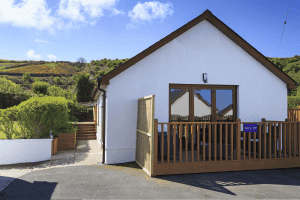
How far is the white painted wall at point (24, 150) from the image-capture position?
7770 mm

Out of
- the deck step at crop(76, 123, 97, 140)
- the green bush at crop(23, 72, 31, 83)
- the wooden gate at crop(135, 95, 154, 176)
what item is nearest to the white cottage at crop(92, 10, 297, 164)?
the wooden gate at crop(135, 95, 154, 176)

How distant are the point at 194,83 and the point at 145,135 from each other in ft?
9.08

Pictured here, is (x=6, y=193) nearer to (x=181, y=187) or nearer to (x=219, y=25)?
(x=181, y=187)

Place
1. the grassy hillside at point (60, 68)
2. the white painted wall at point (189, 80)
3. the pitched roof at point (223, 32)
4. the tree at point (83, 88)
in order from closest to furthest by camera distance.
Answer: the pitched roof at point (223, 32) < the white painted wall at point (189, 80) < the tree at point (83, 88) < the grassy hillside at point (60, 68)

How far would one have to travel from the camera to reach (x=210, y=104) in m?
8.19

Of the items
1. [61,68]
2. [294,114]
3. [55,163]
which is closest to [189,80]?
[55,163]

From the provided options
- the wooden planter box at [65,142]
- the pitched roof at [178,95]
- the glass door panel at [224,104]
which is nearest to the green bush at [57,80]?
the wooden planter box at [65,142]

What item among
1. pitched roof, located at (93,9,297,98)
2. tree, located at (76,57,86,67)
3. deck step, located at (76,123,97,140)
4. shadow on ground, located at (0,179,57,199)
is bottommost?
shadow on ground, located at (0,179,57,199)

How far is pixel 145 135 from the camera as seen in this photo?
21.5 feet

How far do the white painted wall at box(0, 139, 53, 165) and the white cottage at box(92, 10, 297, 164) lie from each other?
2355 millimetres

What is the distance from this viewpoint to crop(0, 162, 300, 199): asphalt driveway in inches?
186

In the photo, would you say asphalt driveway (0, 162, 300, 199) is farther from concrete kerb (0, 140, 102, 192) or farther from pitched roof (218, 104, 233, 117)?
pitched roof (218, 104, 233, 117)

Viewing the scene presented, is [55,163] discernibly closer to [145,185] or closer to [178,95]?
[145,185]

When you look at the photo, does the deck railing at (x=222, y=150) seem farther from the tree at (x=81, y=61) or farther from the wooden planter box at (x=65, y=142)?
the tree at (x=81, y=61)
